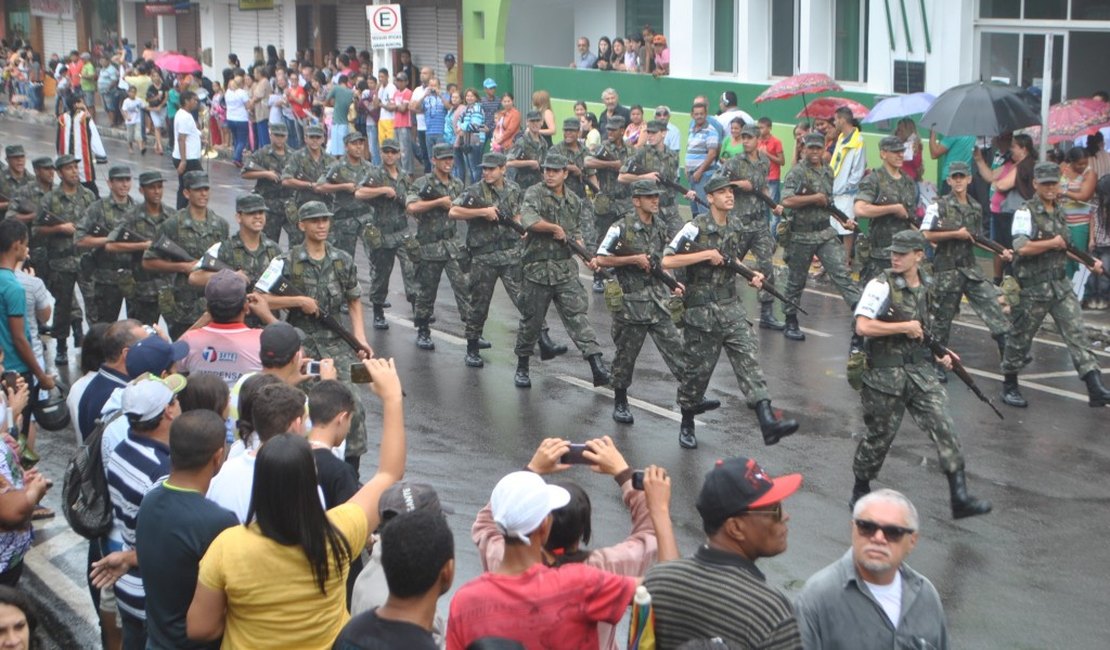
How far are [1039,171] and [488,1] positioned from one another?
17669 millimetres

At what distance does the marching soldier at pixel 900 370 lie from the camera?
29.6ft

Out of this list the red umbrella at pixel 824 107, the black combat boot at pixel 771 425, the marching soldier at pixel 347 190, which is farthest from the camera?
the red umbrella at pixel 824 107

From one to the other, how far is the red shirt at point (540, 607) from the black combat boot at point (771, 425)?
591cm

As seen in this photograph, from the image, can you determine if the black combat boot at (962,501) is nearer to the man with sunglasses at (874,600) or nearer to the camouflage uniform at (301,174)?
the man with sunglasses at (874,600)

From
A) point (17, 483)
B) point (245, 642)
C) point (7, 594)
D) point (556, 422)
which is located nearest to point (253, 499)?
point (245, 642)

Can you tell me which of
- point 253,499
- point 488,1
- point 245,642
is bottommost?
point 245,642

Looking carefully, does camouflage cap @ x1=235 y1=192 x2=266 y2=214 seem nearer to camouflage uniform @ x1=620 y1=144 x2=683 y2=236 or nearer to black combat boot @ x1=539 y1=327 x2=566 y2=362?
black combat boot @ x1=539 y1=327 x2=566 y2=362

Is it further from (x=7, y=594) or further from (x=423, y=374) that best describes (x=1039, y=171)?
(x=7, y=594)

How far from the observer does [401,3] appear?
105 feet

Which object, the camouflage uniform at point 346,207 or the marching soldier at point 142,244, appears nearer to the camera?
the marching soldier at point 142,244

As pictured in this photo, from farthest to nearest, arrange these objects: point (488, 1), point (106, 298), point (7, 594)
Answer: point (488, 1) → point (106, 298) → point (7, 594)

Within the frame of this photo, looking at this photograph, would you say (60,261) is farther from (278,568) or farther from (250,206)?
(278,568)

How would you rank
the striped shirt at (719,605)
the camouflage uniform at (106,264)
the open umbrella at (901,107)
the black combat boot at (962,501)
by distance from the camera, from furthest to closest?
the open umbrella at (901,107) < the camouflage uniform at (106,264) < the black combat boot at (962,501) < the striped shirt at (719,605)

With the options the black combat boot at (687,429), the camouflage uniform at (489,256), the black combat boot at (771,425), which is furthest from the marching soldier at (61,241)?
the black combat boot at (771,425)
